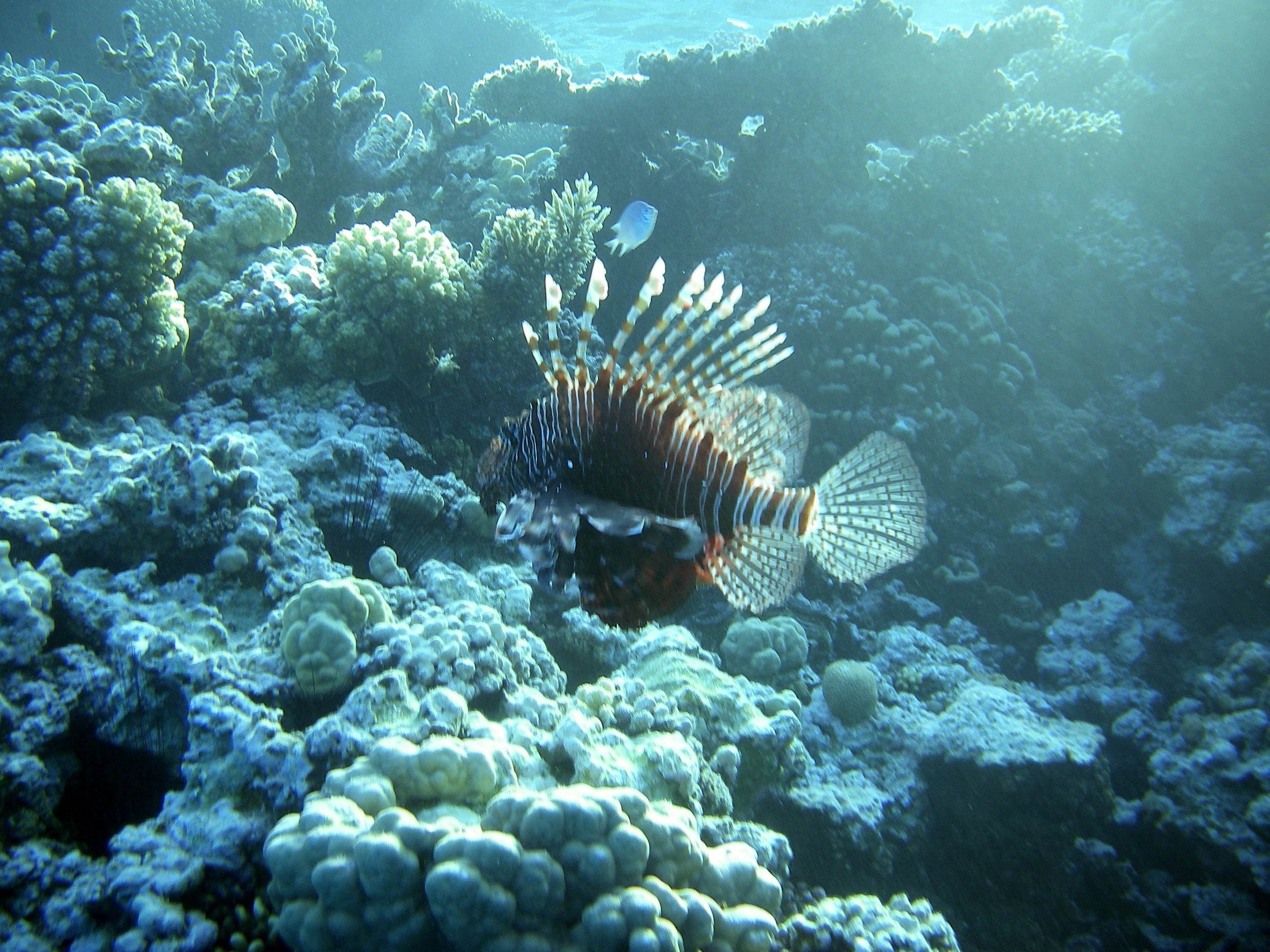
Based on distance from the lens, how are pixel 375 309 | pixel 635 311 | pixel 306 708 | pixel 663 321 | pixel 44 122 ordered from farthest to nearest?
pixel 44 122
pixel 375 309
pixel 306 708
pixel 663 321
pixel 635 311

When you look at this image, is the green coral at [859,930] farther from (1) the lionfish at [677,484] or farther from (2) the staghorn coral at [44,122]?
(2) the staghorn coral at [44,122]

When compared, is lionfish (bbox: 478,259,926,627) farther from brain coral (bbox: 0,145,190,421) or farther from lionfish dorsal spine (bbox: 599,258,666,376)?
brain coral (bbox: 0,145,190,421)

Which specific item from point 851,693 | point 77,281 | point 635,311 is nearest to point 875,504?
point 635,311

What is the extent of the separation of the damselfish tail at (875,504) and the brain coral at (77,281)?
3.96m

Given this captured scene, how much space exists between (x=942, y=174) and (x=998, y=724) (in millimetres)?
6047

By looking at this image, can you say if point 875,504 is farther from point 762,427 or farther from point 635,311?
point 635,311

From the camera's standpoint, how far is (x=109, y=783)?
2.31 m

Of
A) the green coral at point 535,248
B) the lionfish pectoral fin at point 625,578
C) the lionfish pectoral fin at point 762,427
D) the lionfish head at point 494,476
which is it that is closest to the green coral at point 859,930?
the lionfish pectoral fin at point 625,578

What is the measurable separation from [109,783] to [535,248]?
383cm

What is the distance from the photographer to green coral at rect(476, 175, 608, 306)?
4645 millimetres

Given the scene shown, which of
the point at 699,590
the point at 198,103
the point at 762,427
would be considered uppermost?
the point at 198,103

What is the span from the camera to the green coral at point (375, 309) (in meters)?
4.19

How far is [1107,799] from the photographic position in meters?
4.13

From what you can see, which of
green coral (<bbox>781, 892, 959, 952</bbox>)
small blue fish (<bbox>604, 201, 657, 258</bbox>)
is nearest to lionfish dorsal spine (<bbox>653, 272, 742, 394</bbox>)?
green coral (<bbox>781, 892, 959, 952</bbox>)
